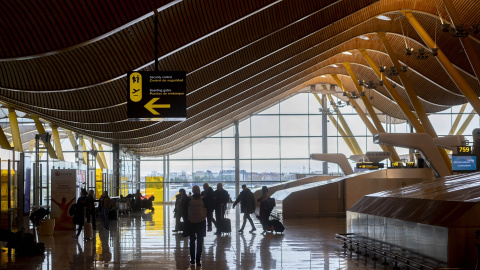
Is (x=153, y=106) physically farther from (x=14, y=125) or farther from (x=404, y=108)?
(x=404, y=108)

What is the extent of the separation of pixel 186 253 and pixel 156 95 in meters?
3.77

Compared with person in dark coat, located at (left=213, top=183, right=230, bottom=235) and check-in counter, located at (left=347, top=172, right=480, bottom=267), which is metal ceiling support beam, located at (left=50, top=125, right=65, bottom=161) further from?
check-in counter, located at (left=347, top=172, right=480, bottom=267)

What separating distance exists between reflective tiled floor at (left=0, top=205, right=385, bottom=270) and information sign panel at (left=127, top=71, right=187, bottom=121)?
116 inches

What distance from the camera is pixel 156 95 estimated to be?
13125mm

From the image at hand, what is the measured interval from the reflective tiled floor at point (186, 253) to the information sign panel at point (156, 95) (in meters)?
2.96

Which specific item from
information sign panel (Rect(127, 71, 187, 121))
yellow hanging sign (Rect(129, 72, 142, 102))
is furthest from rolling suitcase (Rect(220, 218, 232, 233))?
yellow hanging sign (Rect(129, 72, 142, 102))

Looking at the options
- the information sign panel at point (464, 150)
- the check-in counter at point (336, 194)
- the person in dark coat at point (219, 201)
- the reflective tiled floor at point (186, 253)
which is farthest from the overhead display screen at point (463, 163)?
the person in dark coat at point (219, 201)

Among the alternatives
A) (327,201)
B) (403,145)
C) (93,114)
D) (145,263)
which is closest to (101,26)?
(145,263)

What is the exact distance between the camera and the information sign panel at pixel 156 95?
1305 cm

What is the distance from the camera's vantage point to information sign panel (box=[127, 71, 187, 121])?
1305cm

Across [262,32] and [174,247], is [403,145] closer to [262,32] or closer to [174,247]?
[262,32]

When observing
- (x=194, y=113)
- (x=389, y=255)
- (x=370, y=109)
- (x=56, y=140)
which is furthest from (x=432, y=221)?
(x=370, y=109)

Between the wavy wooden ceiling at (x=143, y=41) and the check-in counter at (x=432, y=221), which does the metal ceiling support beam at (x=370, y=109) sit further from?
the check-in counter at (x=432, y=221)

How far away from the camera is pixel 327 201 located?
2995 cm
